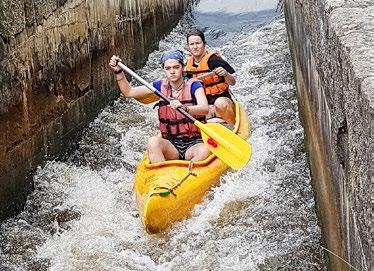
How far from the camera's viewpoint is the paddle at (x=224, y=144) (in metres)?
5.14

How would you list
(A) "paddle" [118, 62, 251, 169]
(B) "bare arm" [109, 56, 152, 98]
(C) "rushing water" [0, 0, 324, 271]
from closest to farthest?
(C) "rushing water" [0, 0, 324, 271] < (A) "paddle" [118, 62, 251, 169] < (B) "bare arm" [109, 56, 152, 98]

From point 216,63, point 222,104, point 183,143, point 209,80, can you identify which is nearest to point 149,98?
point 183,143

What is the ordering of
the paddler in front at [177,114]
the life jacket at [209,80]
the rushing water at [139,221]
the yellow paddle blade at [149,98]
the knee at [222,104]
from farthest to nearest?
the life jacket at [209,80] < the knee at [222,104] < the yellow paddle blade at [149,98] < the paddler in front at [177,114] < the rushing water at [139,221]

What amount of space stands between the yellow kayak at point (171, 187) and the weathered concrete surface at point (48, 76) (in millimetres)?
1091

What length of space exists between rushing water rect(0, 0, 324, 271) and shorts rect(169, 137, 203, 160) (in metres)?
0.41

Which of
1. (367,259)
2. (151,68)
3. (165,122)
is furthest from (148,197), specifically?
(151,68)

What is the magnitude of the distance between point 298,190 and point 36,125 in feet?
8.01

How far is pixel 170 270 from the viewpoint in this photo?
4.58m

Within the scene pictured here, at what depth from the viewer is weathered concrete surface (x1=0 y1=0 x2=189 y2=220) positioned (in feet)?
18.0

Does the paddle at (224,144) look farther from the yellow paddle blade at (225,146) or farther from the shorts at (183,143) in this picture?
the shorts at (183,143)

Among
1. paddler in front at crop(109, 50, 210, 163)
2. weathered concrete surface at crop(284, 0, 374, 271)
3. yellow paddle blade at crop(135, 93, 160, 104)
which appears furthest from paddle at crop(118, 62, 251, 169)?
weathered concrete surface at crop(284, 0, 374, 271)

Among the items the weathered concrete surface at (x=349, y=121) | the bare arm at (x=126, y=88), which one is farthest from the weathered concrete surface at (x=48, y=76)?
the weathered concrete surface at (x=349, y=121)

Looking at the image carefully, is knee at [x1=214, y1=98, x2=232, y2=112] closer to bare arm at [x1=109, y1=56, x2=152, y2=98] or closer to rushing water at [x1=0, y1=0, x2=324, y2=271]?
rushing water at [x1=0, y1=0, x2=324, y2=271]

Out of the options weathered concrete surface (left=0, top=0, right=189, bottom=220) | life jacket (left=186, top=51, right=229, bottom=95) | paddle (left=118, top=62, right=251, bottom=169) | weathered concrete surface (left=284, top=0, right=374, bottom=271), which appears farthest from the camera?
life jacket (left=186, top=51, right=229, bottom=95)
